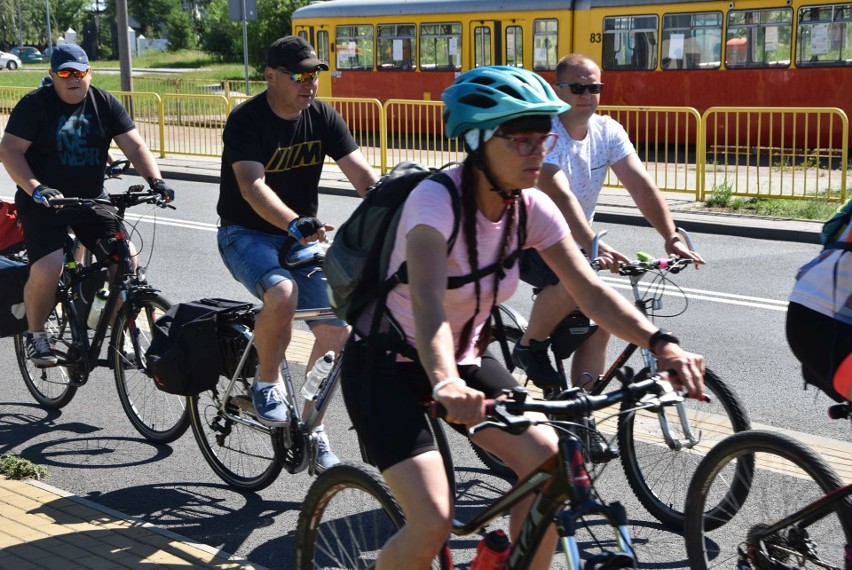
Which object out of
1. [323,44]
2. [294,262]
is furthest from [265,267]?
[323,44]

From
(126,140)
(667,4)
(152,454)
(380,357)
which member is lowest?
(152,454)

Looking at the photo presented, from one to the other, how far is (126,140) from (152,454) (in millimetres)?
1679

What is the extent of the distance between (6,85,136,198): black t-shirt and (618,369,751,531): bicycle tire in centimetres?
302

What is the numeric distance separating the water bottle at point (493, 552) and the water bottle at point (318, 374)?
1678mm

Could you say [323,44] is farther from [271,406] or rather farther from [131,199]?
[271,406]

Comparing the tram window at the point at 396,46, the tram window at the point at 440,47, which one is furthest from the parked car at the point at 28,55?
the tram window at the point at 440,47

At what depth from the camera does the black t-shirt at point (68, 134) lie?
618 cm

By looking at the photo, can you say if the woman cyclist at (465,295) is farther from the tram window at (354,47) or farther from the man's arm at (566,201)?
the tram window at (354,47)

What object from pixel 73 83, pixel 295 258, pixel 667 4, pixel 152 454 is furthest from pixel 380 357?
pixel 667 4

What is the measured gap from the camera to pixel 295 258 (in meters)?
4.89

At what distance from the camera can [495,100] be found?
123 inches

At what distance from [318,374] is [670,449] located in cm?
142

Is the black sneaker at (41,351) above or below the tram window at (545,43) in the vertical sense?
below

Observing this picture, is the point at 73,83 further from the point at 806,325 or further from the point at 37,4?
the point at 37,4
